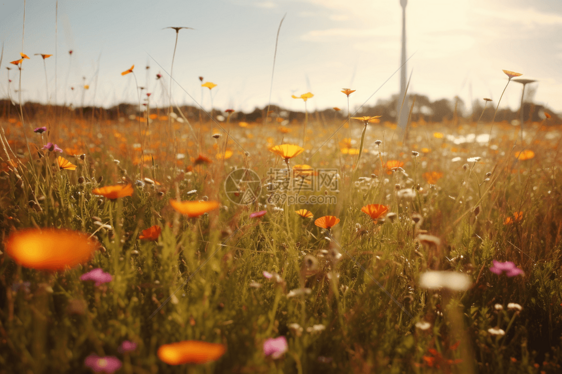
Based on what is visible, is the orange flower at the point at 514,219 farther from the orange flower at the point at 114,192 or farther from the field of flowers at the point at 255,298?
the orange flower at the point at 114,192

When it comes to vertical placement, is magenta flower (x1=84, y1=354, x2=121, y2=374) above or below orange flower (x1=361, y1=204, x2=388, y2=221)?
below

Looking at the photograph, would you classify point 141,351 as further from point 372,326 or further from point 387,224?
point 387,224

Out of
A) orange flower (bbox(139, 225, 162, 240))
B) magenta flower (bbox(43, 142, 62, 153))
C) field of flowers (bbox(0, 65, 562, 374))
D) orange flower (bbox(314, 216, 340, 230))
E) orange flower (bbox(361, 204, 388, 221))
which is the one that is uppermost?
magenta flower (bbox(43, 142, 62, 153))

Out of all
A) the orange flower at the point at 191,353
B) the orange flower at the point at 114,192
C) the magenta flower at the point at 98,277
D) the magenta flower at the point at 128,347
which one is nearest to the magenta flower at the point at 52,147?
the orange flower at the point at 114,192

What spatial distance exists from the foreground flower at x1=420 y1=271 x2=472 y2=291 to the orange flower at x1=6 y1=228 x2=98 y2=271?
1247mm

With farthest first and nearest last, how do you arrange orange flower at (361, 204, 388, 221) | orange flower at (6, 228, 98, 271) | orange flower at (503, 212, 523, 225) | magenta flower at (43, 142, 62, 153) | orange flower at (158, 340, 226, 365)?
orange flower at (503, 212, 523, 225), magenta flower at (43, 142, 62, 153), orange flower at (361, 204, 388, 221), orange flower at (6, 228, 98, 271), orange flower at (158, 340, 226, 365)

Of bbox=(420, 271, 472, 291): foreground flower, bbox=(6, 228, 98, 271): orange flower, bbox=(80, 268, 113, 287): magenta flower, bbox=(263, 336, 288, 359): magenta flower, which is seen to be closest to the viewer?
bbox=(263, 336, 288, 359): magenta flower

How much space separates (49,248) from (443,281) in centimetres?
143

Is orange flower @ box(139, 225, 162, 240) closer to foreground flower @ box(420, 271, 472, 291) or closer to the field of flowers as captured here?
the field of flowers

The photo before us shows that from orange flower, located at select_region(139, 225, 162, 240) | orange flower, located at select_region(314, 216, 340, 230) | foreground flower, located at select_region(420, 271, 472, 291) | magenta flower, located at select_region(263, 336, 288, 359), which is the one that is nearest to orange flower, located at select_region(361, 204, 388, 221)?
orange flower, located at select_region(314, 216, 340, 230)

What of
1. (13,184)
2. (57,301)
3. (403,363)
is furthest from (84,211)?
(403,363)

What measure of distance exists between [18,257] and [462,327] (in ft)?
4.91

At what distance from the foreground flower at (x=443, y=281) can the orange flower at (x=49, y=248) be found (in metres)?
1.25

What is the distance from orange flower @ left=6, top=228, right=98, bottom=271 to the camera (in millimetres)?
1076
